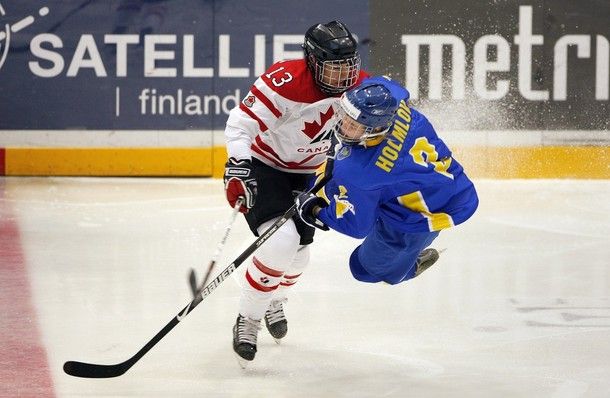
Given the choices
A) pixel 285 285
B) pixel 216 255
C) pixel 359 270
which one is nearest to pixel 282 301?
pixel 285 285

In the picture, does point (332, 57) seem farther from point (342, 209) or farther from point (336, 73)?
point (342, 209)

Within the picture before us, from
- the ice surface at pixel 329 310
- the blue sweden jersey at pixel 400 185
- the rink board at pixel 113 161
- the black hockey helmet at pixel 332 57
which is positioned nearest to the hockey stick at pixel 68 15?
the rink board at pixel 113 161

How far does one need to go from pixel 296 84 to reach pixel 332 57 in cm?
18

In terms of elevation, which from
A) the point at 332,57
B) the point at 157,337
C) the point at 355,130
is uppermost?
the point at 332,57

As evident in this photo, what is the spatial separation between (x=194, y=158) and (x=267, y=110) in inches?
161

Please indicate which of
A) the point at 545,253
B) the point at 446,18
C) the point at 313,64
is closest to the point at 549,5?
the point at 446,18

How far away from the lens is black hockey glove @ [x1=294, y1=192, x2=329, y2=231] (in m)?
3.10

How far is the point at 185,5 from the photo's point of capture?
7.34 m

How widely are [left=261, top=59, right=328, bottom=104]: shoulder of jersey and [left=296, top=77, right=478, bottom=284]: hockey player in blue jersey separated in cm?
33

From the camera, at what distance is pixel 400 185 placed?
3053 millimetres

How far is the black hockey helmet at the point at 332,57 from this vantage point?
3215 millimetres

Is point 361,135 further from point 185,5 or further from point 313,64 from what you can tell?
point 185,5

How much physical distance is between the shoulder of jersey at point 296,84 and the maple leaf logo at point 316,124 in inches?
2.5

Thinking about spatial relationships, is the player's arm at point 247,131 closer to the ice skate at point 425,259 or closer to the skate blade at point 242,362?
the skate blade at point 242,362
